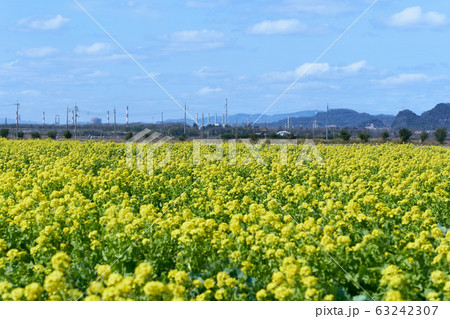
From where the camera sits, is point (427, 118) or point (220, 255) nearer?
point (220, 255)

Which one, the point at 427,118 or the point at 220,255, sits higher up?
the point at 427,118

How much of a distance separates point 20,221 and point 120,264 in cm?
225

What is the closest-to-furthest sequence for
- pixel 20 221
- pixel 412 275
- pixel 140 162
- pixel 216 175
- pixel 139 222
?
1. pixel 412 275
2. pixel 139 222
3. pixel 20 221
4. pixel 216 175
5. pixel 140 162

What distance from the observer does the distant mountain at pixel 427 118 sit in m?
146

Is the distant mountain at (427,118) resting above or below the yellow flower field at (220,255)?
above

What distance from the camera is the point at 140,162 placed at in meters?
18.2

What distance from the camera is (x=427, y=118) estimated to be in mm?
152625

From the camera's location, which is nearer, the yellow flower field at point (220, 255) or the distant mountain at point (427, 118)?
the yellow flower field at point (220, 255)

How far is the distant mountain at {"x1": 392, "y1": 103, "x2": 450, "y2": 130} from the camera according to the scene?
146 m

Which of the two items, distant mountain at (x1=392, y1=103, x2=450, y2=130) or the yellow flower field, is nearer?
the yellow flower field

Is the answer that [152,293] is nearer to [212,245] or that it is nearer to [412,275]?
[212,245]

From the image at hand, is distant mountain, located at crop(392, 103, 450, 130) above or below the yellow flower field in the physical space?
above

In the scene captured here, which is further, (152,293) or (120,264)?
(120,264)
